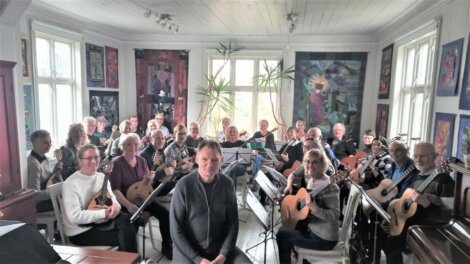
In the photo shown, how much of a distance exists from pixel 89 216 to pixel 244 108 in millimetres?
4570

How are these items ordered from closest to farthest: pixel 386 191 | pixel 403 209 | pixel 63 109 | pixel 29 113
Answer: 1. pixel 403 209
2. pixel 386 191
3. pixel 29 113
4. pixel 63 109

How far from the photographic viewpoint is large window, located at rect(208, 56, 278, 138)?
20.9 feet

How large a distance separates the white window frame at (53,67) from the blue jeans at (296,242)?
142 inches

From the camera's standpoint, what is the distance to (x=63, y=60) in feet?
16.2

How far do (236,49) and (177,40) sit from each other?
3.97ft

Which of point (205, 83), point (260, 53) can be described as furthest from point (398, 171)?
point (205, 83)

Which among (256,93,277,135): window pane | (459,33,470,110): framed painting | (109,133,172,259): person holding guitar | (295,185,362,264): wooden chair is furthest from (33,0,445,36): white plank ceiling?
(295,185,362,264): wooden chair

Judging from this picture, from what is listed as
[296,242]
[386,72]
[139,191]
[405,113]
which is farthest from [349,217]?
[386,72]

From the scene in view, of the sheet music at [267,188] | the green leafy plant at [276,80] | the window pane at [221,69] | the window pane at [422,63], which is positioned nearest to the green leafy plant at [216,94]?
the window pane at [221,69]

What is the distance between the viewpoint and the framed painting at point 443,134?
3.08 metres

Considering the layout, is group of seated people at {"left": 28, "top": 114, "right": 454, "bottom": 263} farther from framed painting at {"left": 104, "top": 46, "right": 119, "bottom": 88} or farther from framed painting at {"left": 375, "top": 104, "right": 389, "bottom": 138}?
framed painting at {"left": 104, "top": 46, "right": 119, "bottom": 88}

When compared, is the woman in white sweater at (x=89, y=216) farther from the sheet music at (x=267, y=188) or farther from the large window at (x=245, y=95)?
the large window at (x=245, y=95)

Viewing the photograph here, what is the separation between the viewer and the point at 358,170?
371 cm

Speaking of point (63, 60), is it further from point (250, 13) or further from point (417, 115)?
point (417, 115)
